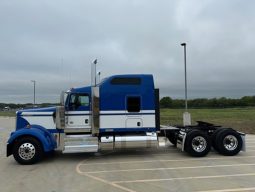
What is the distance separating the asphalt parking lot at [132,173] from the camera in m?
8.16

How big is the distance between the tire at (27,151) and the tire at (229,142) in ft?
21.6

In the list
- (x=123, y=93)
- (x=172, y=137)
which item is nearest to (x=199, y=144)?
(x=172, y=137)

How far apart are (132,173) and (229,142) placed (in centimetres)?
510

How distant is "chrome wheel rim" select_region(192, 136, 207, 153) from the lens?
1272 cm

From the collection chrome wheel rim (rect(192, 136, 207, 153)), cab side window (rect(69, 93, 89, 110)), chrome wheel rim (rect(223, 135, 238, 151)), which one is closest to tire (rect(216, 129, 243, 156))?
chrome wheel rim (rect(223, 135, 238, 151))

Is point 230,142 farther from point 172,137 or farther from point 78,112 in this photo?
point 78,112

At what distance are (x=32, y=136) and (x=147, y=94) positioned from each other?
14.3 feet

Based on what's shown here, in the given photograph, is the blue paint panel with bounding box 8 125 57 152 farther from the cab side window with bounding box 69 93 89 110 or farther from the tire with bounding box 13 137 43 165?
the cab side window with bounding box 69 93 89 110

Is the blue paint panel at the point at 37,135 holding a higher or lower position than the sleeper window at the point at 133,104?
lower

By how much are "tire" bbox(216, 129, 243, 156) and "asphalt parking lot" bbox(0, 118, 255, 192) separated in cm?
29

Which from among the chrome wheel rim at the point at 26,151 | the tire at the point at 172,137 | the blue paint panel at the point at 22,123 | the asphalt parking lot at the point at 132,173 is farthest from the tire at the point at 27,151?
the tire at the point at 172,137

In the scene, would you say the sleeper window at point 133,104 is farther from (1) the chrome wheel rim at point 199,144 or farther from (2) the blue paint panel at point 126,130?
(1) the chrome wheel rim at point 199,144

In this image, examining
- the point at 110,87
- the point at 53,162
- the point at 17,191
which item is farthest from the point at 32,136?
the point at 17,191

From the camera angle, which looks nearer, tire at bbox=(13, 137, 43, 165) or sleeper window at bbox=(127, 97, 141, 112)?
tire at bbox=(13, 137, 43, 165)
